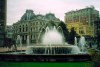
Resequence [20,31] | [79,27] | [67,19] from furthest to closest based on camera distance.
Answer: [67,19]
[20,31]
[79,27]

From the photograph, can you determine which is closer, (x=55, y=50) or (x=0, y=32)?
(x=55, y=50)

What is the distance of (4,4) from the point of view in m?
51.9

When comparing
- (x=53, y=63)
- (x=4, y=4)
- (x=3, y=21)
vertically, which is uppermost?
(x=4, y=4)

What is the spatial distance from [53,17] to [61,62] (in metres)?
76.6

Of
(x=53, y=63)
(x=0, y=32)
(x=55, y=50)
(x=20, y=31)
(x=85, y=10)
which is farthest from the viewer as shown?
(x=85, y=10)

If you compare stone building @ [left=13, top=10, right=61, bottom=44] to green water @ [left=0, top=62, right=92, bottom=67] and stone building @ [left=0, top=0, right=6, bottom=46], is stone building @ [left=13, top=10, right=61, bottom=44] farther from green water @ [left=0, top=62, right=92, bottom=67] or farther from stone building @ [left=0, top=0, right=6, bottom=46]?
green water @ [left=0, top=62, right=92, bottom=67]

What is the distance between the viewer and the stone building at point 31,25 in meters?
79.0

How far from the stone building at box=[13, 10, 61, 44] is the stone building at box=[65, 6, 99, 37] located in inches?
297

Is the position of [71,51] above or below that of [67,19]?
below

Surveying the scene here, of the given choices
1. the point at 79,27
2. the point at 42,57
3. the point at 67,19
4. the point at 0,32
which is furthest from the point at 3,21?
the point at 67,19

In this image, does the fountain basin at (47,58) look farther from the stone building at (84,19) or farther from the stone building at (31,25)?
the stone building at (84,19)

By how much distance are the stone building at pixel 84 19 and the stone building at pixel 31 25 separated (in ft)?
24.8

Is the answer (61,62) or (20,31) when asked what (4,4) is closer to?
(20,31)

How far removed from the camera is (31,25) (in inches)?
3265
